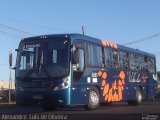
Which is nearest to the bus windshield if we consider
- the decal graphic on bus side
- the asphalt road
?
the asphalt road

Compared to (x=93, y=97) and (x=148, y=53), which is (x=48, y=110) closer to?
(x=93, y=97)

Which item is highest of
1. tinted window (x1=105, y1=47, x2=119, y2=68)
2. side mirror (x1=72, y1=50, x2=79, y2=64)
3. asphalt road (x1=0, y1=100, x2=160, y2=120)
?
tinted window (x1=105, y1=47, x2=119, y2=68)

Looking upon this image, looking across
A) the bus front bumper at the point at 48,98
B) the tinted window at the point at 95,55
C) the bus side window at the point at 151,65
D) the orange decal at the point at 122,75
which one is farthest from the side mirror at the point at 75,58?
the bus side window at the point at 151,65

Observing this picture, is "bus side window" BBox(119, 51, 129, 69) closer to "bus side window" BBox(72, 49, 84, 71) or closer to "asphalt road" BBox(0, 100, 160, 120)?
"asphalt road" BBox(0, 100, 160, 120)

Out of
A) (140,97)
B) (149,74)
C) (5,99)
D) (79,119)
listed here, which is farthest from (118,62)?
(5,99)

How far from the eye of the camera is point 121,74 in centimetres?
2467

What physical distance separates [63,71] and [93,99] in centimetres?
270

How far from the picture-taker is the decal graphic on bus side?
22156mm

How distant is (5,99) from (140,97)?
89.8ft

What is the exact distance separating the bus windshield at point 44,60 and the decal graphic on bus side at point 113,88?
2.99 metres

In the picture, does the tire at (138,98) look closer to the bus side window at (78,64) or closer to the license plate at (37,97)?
the bus side window at (78,64)

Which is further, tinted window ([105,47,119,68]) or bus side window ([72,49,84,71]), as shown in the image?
tinted window ([105,47,119,68])

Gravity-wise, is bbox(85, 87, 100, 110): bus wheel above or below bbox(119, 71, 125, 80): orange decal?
below

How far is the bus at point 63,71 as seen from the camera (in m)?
18.9
